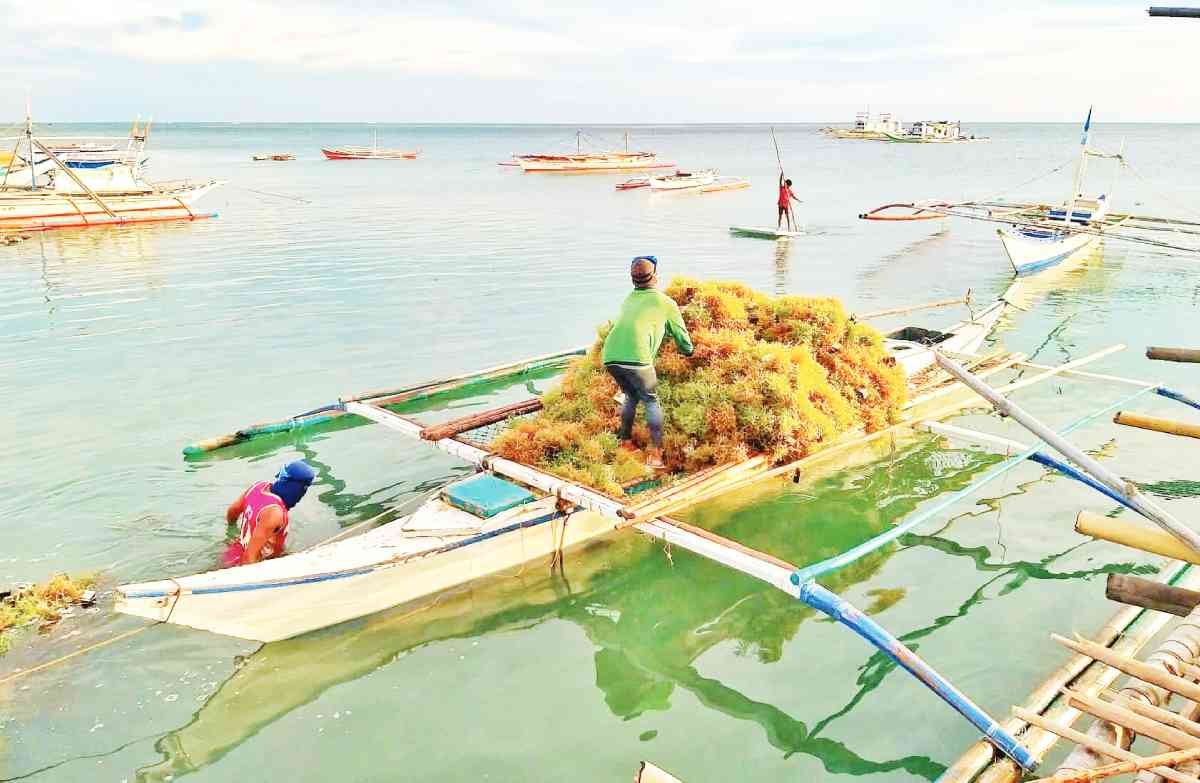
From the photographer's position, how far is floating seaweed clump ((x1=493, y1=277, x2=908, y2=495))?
7699 millimetres

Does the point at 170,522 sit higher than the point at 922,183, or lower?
lower

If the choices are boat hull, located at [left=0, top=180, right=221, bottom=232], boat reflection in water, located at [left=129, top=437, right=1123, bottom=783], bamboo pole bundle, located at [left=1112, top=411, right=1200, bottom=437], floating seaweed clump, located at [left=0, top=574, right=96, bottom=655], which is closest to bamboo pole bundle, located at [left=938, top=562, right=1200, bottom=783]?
boat reflection in water, located at [left=129, top=437, right=1123, bottom=783]

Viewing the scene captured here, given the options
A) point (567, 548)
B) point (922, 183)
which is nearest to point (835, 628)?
point (567, 548)

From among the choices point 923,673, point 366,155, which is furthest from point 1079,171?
point 366,155

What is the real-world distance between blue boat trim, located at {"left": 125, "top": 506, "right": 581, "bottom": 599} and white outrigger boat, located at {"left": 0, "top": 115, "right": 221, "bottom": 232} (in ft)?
95.1

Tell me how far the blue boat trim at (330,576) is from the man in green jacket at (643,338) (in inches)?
51.1

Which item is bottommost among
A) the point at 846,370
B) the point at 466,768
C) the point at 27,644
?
the point at 466,768

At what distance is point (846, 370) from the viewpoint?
8.90 m

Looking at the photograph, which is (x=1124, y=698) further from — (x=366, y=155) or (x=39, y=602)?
(x=366, y=155)

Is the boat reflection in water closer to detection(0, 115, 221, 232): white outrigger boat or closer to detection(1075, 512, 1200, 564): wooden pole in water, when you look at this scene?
detection(1075, 512, 1200, 564): wooden pole in water

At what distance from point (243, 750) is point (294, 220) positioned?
1326 inches

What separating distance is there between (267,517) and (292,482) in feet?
1.49

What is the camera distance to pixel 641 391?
7652mm

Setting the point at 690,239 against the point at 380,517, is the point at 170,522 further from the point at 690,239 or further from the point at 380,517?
the point at 690,239
